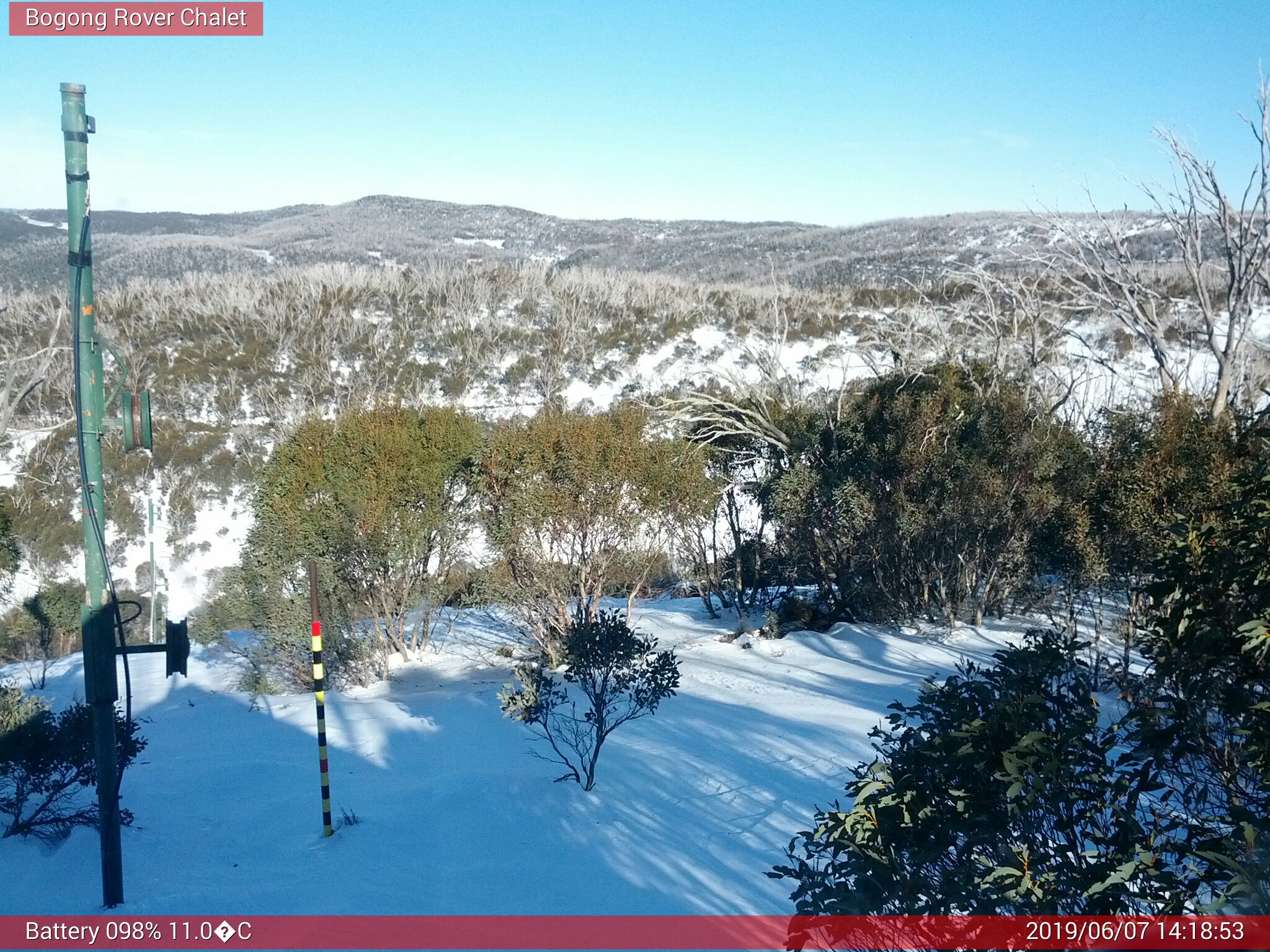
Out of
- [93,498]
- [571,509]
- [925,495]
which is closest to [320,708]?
[93,498]

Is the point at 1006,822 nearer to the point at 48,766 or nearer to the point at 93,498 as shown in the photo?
the point at 93,498

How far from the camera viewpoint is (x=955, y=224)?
70.5m

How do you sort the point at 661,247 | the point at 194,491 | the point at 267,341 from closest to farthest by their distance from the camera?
1. the point at 194,491
2. the point at 267,341
3. the point at 661,247

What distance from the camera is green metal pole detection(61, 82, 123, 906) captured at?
4.79 m

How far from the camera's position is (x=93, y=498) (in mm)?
4980

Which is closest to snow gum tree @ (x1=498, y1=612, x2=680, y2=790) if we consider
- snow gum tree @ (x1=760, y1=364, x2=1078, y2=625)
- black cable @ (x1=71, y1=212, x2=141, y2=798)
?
black cable @ (x1=71, y1=212, x2=141, y2=798)

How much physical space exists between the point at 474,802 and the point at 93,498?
363 cm

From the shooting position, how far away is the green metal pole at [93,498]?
4785 mm

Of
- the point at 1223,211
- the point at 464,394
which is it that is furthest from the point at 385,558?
the point at 464,394

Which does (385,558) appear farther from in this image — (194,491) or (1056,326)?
(194,491)

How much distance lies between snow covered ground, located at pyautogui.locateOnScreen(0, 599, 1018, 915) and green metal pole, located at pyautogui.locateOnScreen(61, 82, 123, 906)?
60 cm

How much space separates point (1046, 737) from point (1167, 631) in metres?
0.48

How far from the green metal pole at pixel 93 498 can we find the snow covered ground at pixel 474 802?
0.60 m

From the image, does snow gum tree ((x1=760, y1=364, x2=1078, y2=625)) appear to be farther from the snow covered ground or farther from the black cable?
the black cable
